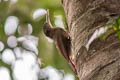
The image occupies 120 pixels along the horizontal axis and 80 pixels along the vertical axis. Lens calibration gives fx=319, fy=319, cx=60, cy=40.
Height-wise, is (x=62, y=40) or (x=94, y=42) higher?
(x=94, y=42)

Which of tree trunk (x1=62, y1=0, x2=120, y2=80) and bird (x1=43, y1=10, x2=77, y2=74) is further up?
tree trunk (x1=62, y1=0, x2=120, y2=80)

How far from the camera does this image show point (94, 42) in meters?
1.26

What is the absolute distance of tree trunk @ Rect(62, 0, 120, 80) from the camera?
1.15m

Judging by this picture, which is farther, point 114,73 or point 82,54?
point 82,54

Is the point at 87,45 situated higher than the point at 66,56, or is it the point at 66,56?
the point at 87,45

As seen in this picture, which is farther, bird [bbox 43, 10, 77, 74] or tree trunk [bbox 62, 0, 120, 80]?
bird [bbox 43, 10, 77, 74]

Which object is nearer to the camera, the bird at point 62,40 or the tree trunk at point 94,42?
the tree trunk at point 94,42

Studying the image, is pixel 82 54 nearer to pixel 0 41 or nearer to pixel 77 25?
pixel 77 25

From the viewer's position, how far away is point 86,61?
4.20 ft

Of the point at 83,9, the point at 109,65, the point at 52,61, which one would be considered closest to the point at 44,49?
the point at 52,61

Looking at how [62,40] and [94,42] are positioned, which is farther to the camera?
[62,40]

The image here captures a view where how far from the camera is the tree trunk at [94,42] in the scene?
1.15 meters

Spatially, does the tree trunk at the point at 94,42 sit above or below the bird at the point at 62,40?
above

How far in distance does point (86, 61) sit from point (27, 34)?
229cm
